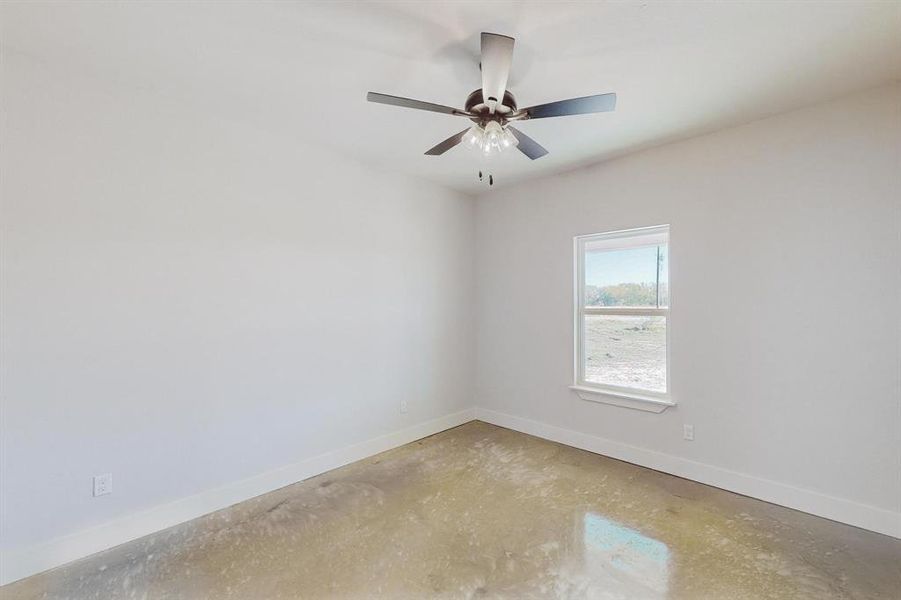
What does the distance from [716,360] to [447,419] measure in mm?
2536

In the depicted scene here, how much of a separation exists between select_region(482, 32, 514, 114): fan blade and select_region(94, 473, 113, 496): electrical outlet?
2.87 metres

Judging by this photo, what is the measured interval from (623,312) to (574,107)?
2.12 metres

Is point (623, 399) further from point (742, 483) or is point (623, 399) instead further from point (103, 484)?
point (103, 484)

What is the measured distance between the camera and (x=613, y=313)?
346 centimetres

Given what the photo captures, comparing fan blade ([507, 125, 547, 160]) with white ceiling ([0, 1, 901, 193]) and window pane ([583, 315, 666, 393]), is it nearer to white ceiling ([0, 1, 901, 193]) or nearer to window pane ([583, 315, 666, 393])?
white ceiling ([0, 1, 901, 193])

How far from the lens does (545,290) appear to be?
152 inches

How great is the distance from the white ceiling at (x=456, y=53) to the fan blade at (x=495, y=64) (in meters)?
0.23

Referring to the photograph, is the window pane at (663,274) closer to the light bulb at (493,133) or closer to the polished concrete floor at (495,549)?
the polished concrete floor at (495,549)

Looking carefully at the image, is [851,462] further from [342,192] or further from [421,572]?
[342,192]

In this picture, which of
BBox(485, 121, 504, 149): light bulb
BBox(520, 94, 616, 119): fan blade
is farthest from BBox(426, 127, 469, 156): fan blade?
BBox(520, 94, 616, 119): fan blade

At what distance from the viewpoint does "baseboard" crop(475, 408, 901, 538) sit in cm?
225

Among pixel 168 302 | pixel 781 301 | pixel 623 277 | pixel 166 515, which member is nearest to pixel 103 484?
pixel 166 515

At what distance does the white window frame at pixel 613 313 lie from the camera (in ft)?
10.2

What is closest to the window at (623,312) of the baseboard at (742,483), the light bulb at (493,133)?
→ the baseboard at (742,483)
